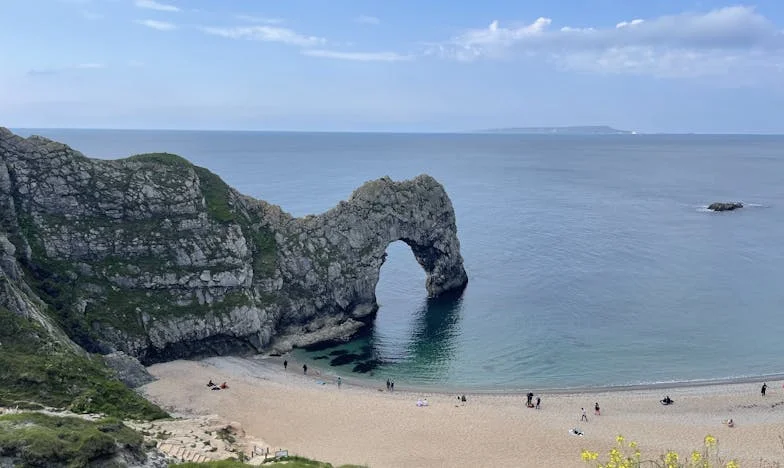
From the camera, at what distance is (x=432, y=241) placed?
75500 millimetres

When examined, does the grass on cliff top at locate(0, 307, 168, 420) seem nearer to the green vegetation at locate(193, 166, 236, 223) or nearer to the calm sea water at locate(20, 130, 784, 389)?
the calm sea water at locate(20, 130, 784, 389)

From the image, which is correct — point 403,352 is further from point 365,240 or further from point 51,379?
point 51,379

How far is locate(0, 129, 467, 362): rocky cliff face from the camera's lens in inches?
2065

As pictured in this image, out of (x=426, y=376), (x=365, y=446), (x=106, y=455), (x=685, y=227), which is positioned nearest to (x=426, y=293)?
(x=426, y=376)

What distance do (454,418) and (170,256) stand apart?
105 feet

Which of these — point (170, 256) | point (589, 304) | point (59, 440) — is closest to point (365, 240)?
point (170, 256)

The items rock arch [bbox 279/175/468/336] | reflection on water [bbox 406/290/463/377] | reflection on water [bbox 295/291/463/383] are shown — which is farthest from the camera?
rock arch [bbox 279/175/468/336]

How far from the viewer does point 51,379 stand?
3516cm

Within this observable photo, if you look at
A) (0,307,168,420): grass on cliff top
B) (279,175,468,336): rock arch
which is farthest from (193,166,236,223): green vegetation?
(0,307,168,420): grass on cliff top

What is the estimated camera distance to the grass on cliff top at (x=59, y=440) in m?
20.8

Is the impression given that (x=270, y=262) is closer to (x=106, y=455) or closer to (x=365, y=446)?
(x=365, y=446)

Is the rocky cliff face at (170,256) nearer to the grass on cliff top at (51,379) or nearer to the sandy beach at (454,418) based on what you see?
the grass on cliff top at (51,379)

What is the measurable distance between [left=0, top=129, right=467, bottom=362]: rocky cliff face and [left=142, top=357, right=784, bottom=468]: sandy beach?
5309 mm

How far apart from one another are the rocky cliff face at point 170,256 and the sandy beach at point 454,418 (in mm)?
5309
